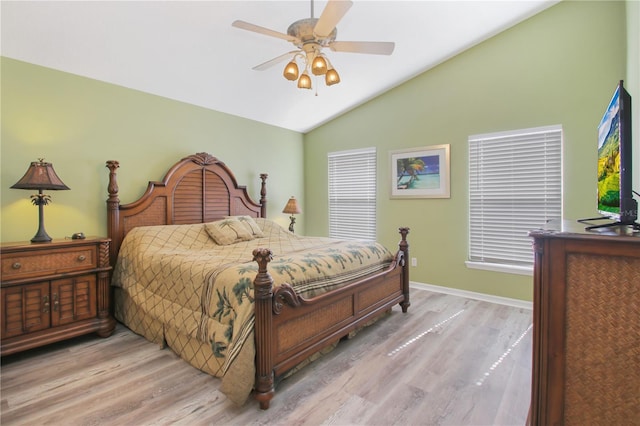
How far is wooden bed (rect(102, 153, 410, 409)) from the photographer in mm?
1837

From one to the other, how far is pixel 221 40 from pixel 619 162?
3.16 m

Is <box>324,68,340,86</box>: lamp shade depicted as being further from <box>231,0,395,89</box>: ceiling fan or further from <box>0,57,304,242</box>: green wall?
<box>0,57,304,242</box>: green wall

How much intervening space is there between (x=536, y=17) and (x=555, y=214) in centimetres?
221

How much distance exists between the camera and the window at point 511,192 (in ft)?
11.3

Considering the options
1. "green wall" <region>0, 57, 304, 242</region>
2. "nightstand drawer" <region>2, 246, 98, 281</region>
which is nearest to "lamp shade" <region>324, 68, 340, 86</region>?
"green wall" <region>0, 57, 304, 242</region>

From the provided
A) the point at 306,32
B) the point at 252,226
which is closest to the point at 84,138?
the point at 252,226

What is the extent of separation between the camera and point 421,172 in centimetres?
428

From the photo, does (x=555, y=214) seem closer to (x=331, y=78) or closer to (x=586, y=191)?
(x=586, y=191)

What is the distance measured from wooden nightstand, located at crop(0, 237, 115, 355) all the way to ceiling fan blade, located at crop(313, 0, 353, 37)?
260cm

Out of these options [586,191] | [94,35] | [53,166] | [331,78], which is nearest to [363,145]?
[331,78]

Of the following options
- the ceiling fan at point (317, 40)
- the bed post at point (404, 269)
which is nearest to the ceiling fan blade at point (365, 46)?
the ceiling fan at point (317, 40)

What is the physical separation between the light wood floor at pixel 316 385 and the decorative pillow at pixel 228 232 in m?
1.22

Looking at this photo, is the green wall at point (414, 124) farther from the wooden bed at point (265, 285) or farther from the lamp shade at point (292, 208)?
the lamp shade at point (292, 208)

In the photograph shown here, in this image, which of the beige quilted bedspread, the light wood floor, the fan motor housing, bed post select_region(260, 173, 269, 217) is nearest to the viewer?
the light wood floor
